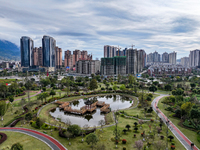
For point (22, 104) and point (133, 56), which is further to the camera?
point (133, 56)

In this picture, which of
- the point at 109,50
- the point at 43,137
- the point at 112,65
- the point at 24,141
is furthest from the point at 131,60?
the point at 24,141

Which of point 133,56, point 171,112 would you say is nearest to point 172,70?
point 133,56

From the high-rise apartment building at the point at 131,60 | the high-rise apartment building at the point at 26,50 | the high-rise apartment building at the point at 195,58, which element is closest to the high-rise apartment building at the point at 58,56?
the high-rise apartment building at the point at 26,50

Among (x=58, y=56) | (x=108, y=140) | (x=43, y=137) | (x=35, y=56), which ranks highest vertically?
(x=58, y=56)

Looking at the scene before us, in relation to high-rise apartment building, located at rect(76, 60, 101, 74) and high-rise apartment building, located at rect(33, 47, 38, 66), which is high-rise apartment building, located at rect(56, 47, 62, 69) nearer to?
high-rise apartment building, located at rect(33, 47, 38, 66)

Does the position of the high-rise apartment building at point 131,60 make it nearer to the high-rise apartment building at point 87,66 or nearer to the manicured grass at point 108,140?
the high-rise apartment building at point 87,66

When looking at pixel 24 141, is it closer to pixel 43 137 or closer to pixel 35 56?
pixel 43 137

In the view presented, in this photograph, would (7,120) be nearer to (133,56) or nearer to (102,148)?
(102,148)
